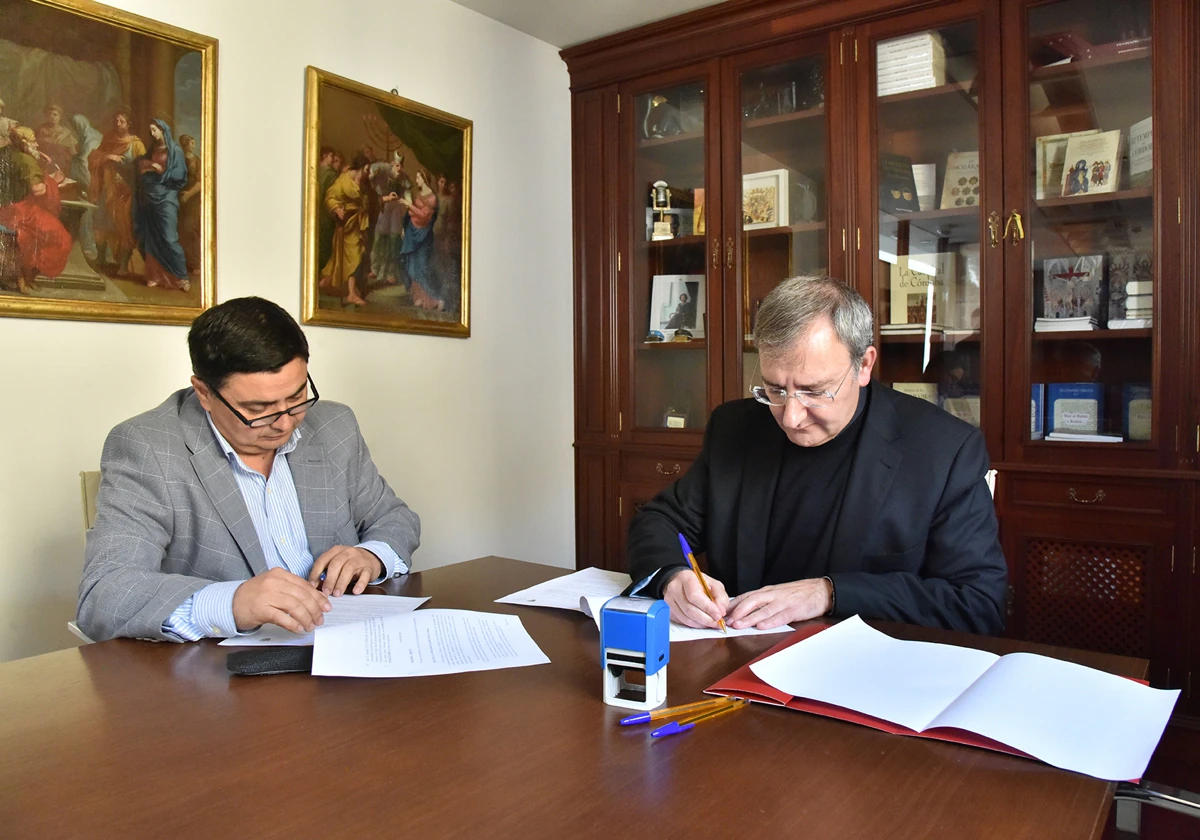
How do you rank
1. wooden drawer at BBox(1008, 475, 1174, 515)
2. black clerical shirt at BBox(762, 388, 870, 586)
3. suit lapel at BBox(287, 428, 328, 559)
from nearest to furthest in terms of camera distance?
black clerical shirt at BBox(762, 388, 870, 586) < suit lapel at BBox(287, 428, 328, 559) < wooden drawer at BBox(1008, 475, 1174, 515)

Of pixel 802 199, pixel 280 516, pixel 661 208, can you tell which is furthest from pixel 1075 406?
pixel 280 516

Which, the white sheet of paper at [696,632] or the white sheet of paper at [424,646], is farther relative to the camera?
the white sheet of paper at [696,632]

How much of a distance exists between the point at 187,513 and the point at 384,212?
5.69 feet

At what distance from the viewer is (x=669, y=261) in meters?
3.57

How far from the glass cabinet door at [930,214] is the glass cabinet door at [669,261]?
2.32 ft

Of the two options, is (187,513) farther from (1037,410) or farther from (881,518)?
(1037,410)

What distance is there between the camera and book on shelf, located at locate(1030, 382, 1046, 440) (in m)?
2.73

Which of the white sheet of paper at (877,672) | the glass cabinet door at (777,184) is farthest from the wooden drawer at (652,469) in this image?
the white sheet of paper at (877,672)

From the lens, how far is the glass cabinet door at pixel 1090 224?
8.49ft

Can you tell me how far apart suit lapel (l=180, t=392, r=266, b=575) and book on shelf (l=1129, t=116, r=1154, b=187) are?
264 centimetres

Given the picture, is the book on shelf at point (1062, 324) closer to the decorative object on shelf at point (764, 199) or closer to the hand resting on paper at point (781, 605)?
the decorative object on shelf at point (764, 199)

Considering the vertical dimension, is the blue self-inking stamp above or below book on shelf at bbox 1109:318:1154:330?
below

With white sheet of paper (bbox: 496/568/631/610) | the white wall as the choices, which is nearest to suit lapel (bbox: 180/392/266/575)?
white sheet of paper (bbox: 496/568/631/610)

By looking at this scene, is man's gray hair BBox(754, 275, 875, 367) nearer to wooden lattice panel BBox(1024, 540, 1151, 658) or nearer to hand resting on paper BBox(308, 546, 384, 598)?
hand resting on paper BBox(308, 546, 384, 598)
